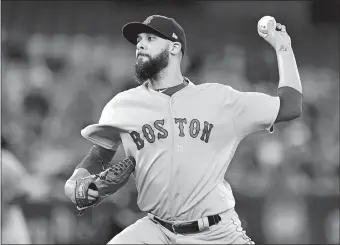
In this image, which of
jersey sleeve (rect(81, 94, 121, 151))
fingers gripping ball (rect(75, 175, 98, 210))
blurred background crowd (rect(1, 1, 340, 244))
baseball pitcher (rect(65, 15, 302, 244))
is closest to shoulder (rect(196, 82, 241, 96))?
baseball pitcher (rect(65, 15, 302, 244))

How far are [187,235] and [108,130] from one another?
23.6 inches

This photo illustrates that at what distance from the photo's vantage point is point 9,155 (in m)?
5.11

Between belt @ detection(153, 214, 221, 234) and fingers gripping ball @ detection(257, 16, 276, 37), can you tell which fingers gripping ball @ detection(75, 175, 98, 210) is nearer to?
belt @ detection(153, 214, 221, 234)

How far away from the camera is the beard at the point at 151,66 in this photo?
2.69m

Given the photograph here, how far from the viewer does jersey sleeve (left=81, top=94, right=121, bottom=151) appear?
2627 mm

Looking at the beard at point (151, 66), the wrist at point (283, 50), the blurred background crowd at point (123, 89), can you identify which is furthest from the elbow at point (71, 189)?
the blurred background crowd at point (123, 89)

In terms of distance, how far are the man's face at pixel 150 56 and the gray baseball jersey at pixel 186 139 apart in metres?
0.12

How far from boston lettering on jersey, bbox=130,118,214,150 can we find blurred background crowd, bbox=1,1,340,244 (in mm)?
2561

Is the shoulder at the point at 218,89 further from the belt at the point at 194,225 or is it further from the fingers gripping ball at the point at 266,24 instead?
the belt at the point at 194,225

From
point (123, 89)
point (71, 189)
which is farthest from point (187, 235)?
point (123, 89)

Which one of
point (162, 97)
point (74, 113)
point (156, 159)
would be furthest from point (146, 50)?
point (74, 113)

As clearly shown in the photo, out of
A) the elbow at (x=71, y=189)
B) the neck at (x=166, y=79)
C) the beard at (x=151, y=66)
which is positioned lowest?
the elbow at (x=71, y=189)

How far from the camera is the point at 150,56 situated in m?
2.71

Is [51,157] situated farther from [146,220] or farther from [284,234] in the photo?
[146,220]
